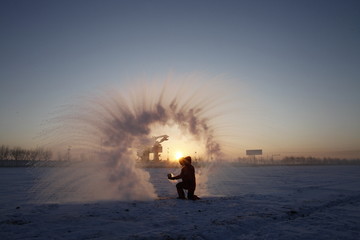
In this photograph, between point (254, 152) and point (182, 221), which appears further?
point (254, 152)

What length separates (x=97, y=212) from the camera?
1042cm

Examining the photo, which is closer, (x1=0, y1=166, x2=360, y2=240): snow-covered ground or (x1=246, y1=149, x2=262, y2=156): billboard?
(x1=0, y1=166, x2=360, y2=240): snow-covered ground

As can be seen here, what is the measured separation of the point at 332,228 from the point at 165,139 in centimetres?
1838

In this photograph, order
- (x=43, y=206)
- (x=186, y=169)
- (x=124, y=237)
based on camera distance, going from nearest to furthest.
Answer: (x=124, y=237)
(x=43, y=206)
(x=186, y=169)

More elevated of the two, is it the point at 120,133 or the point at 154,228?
the point at 120,133

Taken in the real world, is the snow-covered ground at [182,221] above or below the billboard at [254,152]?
below

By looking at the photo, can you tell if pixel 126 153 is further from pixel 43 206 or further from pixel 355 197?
pixel 355 197

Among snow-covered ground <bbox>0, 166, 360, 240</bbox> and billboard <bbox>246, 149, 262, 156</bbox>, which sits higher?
billboard <bbox>246, 149, 262, 156</bbox>

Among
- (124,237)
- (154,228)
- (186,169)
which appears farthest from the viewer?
(186,169)

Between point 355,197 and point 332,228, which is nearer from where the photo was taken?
point 332,228

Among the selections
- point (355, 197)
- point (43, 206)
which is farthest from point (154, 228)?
point (355, 197)

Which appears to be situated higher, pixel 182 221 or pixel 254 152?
pixel 254 152

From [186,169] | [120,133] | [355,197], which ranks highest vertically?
[120,133]

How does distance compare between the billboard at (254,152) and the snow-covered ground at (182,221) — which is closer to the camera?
the snow-covered ground at (182,221)
